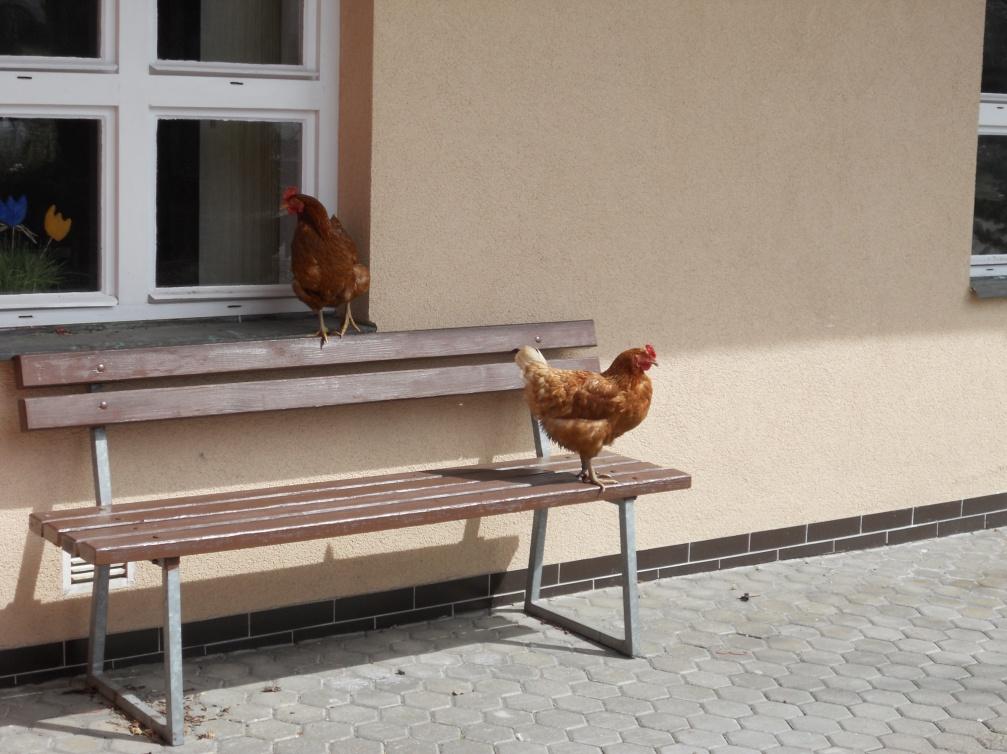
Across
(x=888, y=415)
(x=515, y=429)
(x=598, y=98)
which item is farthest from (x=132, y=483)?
(x=888, y=415)

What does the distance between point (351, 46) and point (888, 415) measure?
3.12m

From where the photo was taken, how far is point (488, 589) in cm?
585

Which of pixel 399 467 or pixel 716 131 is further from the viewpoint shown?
pixel 716 131

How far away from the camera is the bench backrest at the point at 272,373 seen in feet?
15.4

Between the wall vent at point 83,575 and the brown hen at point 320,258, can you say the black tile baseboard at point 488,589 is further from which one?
the brown hen at point 320,258

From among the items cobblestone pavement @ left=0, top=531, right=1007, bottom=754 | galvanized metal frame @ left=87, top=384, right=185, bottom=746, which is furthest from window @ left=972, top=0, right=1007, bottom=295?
galvanized metal frame @ left=87, top=384, right=185, bottom=746

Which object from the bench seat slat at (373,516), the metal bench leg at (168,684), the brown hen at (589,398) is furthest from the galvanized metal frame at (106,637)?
the brown hen at (589,398)

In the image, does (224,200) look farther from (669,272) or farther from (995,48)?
(995,48)

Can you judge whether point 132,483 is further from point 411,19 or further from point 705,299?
point 705,299

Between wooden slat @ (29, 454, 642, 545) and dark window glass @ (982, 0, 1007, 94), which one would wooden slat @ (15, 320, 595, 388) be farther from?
dark window glass @ (982, 0, 1007, 94)

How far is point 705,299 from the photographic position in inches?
245

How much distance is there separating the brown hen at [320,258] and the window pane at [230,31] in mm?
545

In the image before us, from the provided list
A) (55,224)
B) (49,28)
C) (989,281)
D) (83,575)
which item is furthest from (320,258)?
(989,281)

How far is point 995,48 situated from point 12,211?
4697mm
